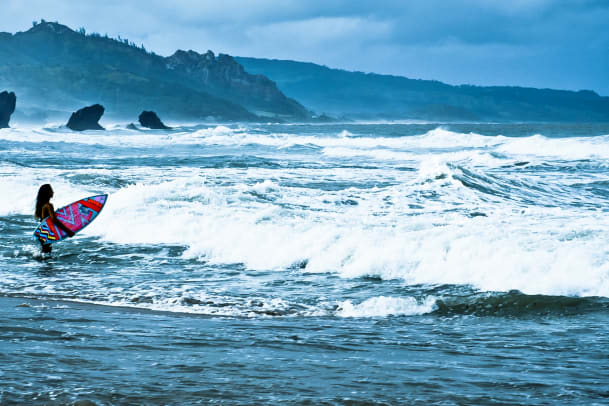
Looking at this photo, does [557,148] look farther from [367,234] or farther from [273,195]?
[367,234]

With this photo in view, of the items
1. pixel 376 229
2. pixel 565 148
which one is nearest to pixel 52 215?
pixel 376 229

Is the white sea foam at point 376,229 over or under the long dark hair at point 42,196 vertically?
under

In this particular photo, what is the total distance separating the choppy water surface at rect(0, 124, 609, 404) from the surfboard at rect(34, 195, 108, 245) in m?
0.29

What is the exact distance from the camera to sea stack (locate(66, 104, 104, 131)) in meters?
87.0

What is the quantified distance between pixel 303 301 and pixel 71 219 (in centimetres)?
536

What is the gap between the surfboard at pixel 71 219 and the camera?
9.97m

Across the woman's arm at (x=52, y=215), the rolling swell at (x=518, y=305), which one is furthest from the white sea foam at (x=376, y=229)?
the woman's arm at (x=52, y=215)

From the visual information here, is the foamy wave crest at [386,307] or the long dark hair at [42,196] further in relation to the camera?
the long dark hair at [42,196]

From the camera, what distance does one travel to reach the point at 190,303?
7.16 metres

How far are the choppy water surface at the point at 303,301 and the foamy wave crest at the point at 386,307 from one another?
24 mm

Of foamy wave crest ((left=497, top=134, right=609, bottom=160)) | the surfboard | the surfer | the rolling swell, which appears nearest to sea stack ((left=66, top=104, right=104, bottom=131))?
foamy wave crest ((left=497, top=134, right=609, bottom=160))

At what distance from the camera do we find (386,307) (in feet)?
22.9

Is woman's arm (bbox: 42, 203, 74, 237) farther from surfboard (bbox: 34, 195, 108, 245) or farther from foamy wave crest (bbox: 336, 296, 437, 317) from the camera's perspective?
foamy wave crest (bbox: 336, 296, 437, 317)

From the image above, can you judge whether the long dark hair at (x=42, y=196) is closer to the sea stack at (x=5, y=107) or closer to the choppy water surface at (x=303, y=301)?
the choppy water surface at (x=303, y=301)
